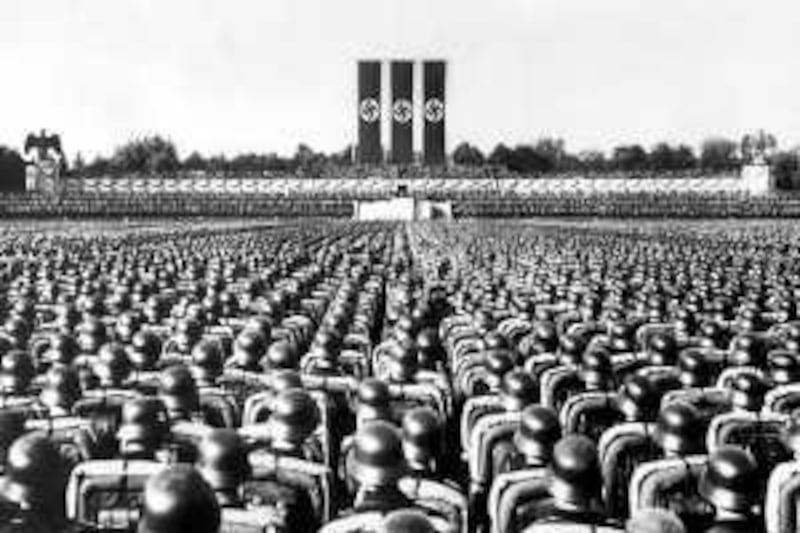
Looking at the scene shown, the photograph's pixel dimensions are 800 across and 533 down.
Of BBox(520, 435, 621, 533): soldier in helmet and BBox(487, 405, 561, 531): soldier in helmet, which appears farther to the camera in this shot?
BBox(487, 405, 561, 531): soldier in helmet

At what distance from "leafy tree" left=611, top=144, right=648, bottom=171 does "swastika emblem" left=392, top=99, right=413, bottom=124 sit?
5862cm

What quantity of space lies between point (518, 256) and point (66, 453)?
24.9 metres

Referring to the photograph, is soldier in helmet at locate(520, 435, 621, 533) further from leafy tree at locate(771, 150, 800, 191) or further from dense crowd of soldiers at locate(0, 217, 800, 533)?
leafy tree at locate(771, 150, 800, 191)

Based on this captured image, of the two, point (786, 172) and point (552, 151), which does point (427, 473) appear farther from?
point (552, 151)

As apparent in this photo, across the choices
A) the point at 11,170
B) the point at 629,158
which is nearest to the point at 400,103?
the point at 11,170

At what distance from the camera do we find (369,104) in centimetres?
9800

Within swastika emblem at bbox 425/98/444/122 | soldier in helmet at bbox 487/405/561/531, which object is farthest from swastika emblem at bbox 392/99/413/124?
soldier in helmet at bbox 487/405/561/531

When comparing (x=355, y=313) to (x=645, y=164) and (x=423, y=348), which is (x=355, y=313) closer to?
(x=423, y=348)

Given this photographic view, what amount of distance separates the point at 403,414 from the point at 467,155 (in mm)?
138111

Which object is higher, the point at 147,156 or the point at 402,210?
the point at 147,156

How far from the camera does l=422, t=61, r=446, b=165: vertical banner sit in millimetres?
99500

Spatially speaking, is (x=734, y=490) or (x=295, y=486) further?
(x=295, y=486)

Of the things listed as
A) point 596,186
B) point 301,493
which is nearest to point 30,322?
point 301,493

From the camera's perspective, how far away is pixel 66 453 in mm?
7746
